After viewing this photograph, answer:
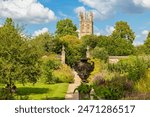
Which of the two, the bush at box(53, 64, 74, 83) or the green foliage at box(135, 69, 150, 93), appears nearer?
the green foliage at box(135, 69, 150, 93)

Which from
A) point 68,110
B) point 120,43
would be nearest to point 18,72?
point 68,110

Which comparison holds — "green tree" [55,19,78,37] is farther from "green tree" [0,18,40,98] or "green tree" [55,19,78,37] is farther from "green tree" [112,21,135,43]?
"green tree" [0,18,40,98]

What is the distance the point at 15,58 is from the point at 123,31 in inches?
2049

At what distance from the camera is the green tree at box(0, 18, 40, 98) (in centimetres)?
1994

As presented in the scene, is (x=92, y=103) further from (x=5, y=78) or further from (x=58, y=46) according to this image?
(x=58, y=46)

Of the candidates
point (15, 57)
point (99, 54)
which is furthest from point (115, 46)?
point (15, 57)

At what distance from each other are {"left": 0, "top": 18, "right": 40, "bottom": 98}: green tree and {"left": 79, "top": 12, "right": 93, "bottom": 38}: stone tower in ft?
254

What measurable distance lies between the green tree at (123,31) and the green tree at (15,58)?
5039 cm

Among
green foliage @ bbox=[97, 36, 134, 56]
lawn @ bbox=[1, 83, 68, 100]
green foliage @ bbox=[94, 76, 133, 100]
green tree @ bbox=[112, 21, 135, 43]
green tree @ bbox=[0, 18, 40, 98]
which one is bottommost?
lawn @ bbox=[1, 83, 68, 100]

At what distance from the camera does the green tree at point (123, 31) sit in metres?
70.9

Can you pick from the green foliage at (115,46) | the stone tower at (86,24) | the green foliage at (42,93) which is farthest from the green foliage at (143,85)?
the stone tower at (86,24)

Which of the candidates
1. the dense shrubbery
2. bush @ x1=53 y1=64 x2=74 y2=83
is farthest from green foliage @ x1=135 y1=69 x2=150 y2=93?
bush @ x1=53 y1=64 x2=74 y2=83

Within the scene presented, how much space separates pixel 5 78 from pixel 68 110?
14.4 metres

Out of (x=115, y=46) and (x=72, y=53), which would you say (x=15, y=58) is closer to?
(x=72, y=53)
